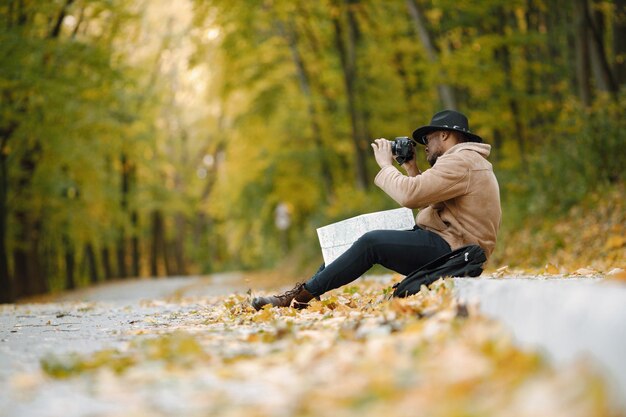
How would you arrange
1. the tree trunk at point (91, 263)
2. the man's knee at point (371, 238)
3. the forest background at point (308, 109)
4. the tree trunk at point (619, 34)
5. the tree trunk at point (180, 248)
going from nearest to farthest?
the man's knee at point (371, 238)
the tree trunk at point (619, 34)
the forest background at point (308, 109)
the tree trunk at point (91, 263)
the tree trunk at point (180, 248)

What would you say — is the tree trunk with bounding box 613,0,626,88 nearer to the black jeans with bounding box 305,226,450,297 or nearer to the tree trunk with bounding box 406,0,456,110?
the tree trunk with bounding box 406,0,456,110

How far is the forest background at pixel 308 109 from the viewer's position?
14750mm

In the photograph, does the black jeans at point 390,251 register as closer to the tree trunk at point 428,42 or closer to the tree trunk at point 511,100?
the tree trunk at point 428,42

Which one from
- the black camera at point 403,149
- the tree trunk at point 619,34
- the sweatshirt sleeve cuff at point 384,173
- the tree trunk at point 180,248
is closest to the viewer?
the sweatshirt sleeve cuff at point 384,173

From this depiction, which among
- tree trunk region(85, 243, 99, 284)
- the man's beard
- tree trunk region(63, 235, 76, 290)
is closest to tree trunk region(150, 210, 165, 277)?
tree trunk region(85, 243, 99, 284)

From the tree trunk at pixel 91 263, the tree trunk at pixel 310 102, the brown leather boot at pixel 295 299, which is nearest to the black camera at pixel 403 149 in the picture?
the brown leather boot at pixel 295 299

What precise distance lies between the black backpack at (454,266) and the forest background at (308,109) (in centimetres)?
557

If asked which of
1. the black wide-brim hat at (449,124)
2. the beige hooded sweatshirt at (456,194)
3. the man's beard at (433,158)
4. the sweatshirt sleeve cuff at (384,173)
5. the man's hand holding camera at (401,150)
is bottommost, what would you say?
the beige hooded sweatshirt at (456,194)

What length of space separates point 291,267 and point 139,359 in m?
19.3

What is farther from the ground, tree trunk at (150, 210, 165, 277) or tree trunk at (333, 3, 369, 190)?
tree trunk at (333, 3, 369, 190)

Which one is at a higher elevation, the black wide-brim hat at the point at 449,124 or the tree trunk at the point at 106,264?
the black wide-brim hat at the point at 449,124

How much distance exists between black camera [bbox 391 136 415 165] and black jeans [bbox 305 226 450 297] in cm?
65

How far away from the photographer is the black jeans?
6.12 metres

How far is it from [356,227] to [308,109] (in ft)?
56.0
